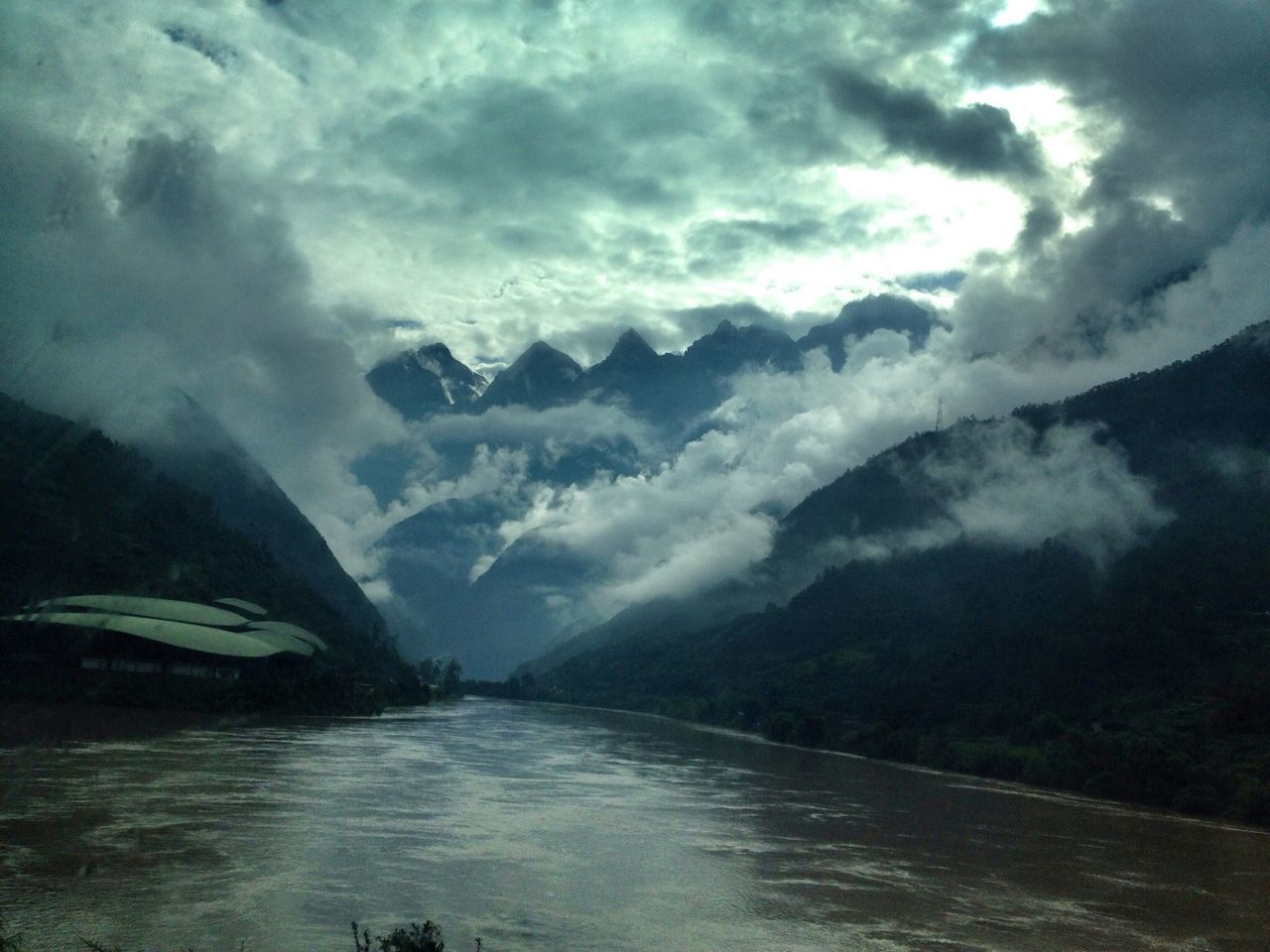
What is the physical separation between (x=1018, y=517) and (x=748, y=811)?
89.9 meters

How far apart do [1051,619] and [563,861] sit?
2810 inches

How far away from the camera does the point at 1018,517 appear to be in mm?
117000

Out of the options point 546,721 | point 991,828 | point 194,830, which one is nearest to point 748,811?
point 991,828

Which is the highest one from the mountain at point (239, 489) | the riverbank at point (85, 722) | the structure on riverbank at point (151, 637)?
the mountain at point (239, 489)

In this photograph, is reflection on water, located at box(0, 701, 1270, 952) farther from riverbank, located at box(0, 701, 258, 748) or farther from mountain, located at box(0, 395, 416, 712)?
mountain, located at box(0, 395, 416, 712)

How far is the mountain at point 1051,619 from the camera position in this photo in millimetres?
58594

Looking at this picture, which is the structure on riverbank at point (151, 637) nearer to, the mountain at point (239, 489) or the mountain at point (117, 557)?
the mountain at point (117, 557)

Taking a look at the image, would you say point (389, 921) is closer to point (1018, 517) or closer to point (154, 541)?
point (154, 541)

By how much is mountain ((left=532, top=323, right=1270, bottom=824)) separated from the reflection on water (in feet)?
49.6

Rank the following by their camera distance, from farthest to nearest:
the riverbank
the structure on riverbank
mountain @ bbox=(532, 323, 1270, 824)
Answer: mountain @ bbox=(532, 323, 1270, 824), the structure on riverbank, the riverbank

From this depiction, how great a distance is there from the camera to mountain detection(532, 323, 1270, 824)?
58594mm

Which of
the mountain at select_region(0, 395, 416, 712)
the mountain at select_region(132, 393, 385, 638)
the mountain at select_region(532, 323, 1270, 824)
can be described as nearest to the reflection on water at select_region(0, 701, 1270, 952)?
the mountain at select_region(0, 395, 416, 712)

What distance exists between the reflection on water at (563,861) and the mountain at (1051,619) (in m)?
15.1

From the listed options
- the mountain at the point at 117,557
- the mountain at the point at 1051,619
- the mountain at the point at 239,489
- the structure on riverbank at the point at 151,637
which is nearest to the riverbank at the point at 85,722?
the mountain at the point at 117,557
